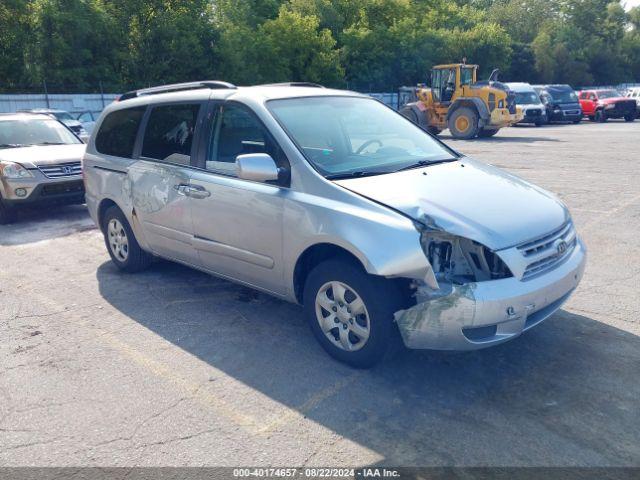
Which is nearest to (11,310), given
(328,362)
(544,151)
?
(328,362)

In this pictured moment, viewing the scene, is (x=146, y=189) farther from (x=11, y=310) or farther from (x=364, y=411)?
(x=364, y=411)

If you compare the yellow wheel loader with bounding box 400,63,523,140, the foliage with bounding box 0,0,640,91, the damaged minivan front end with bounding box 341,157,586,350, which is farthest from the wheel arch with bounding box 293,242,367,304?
the foliage with bounding box 0,0,640,91

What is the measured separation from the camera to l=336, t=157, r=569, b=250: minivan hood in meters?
3.48

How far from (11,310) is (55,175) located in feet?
13.0

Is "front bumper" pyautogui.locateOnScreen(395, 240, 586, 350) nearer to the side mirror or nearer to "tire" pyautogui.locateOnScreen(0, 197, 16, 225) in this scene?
the side mirror

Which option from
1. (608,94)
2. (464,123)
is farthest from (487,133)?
(608,94)

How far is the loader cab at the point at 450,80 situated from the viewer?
21.7 metres

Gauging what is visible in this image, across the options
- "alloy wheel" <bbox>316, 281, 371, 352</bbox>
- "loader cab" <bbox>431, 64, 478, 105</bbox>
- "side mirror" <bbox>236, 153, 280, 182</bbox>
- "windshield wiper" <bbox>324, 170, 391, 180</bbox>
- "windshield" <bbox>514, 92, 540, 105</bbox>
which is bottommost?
"alloy wheel" <bbox>316, 281, 371, 352</bbox>

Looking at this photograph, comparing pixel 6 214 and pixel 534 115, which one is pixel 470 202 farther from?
pixel 534 115

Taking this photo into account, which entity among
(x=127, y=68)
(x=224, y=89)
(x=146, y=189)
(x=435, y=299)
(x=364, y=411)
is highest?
(x=127, y=68)

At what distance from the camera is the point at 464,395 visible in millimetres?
3525

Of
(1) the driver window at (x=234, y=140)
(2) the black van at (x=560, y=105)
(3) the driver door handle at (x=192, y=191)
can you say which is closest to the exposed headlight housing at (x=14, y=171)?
(3) the driver door handle at (x=192, y=191)

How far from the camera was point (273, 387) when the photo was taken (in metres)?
3.73

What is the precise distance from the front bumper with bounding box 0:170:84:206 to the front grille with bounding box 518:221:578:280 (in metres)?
7.25
